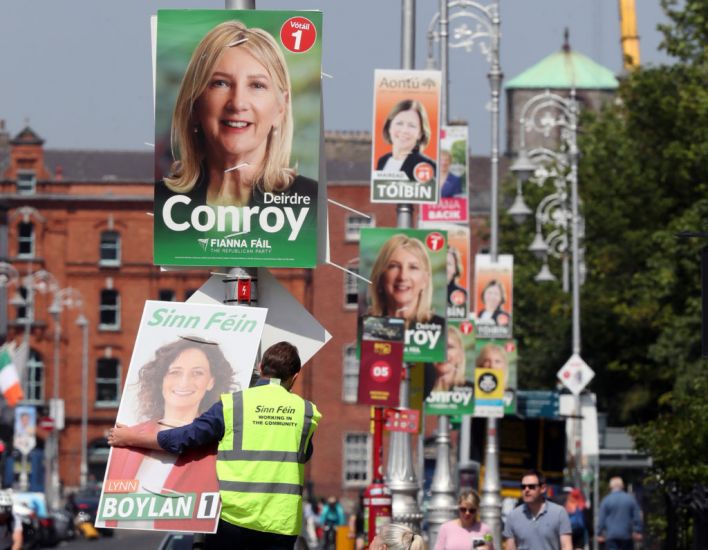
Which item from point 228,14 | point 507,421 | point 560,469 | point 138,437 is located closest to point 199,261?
point 228,14

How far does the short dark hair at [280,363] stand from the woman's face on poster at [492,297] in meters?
26.9

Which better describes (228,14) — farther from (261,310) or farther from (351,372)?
(351,372)

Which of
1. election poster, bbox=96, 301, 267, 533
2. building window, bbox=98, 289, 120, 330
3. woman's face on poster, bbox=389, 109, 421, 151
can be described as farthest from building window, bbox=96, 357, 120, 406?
→ election poster, bbox=96, 301, 267, 533

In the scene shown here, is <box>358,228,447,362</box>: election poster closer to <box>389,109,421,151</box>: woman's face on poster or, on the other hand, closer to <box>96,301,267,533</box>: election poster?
<box>389,109,421,151</box>: woman's face on poster

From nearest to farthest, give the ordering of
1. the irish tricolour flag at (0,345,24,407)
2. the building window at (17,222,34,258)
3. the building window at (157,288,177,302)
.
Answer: the irish tricolour flag at (0,345,24,407), the building window at (157,288,177,302), the building window at (17,222,34,258)

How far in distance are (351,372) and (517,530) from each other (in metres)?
86.9

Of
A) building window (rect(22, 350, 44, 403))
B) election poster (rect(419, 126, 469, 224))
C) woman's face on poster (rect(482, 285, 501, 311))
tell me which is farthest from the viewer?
building window (rect(22, 350, 44, 403))

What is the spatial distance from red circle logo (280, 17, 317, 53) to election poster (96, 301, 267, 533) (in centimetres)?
208

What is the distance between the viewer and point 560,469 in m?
33.6

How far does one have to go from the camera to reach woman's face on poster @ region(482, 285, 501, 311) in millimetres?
36188

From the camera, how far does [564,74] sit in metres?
157

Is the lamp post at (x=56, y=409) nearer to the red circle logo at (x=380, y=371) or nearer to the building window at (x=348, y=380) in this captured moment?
the building window at (x=348, y=380)

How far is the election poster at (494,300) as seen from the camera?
1414 inches

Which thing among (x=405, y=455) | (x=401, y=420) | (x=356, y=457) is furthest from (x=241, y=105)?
A: (x=356, y=457)
